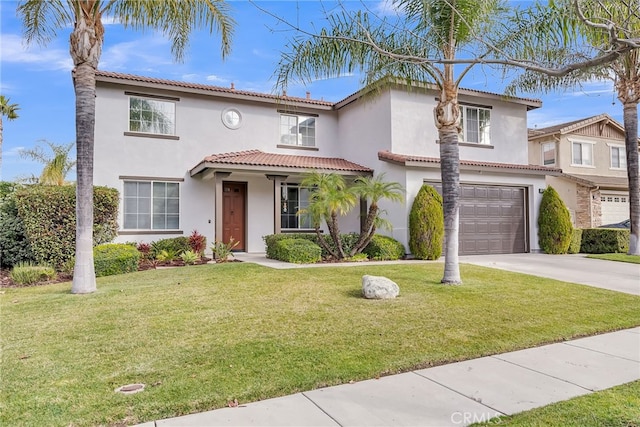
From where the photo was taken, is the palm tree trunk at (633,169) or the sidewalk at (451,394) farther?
the palm tree trunk at (633,169)

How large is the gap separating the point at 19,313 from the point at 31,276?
3.97 metres

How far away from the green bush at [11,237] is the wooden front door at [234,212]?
6216 millimetres

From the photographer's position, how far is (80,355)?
4680 millimetres

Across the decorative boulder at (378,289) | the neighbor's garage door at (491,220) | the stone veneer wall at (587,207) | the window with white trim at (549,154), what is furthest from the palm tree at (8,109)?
the stone veneer wall at (587,207)

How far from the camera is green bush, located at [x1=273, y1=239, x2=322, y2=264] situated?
482 inches

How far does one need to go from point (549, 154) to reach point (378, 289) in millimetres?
22159

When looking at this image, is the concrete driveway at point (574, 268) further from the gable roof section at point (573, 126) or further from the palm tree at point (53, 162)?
the palm tree at point (53, 162)

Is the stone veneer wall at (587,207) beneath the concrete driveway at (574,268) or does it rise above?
above

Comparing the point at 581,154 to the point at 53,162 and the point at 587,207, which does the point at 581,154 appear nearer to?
the point at 587,207

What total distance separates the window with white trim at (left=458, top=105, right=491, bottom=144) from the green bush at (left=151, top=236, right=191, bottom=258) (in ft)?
37.0

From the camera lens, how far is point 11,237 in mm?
12117

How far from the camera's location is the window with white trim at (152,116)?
1438cm

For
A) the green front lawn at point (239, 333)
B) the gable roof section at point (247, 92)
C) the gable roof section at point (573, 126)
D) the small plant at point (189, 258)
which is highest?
the gable roof section at point (573, 126)

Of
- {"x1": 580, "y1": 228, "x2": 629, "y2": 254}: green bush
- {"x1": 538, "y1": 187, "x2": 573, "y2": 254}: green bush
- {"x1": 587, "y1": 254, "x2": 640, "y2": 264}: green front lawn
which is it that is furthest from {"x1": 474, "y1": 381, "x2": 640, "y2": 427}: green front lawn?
{"x1": 580, "y1": 228, "x2": 629, "y2": 254}: green bush
